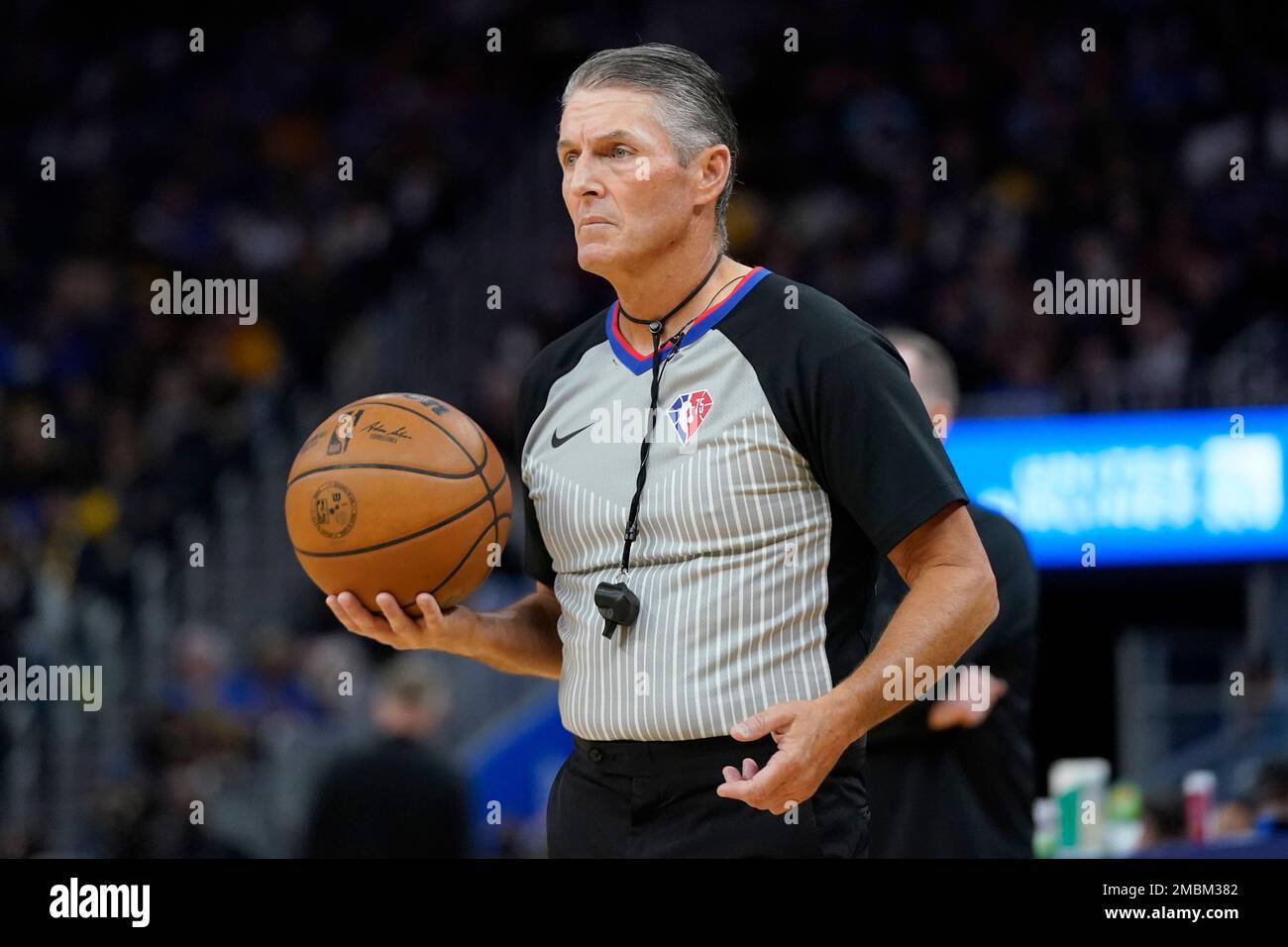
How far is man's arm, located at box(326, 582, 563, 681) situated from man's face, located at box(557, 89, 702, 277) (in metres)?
0.65

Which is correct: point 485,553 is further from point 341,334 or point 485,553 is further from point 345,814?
point 341,334

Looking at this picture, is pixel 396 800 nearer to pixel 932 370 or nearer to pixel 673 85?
pixel 932 370

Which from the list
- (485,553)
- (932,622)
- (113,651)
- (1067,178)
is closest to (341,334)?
(113,651)

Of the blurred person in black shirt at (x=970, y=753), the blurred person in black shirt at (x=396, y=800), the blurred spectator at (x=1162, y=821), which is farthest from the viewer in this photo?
the blurred spectator at (x=1162, y=821)

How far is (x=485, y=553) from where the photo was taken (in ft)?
9.64

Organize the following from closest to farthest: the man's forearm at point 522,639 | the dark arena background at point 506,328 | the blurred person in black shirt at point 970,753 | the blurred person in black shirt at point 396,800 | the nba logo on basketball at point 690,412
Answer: the nba logo on basketball at point 690,412
the man's forearm at point 522,639
the blurred person in black shirt at point 970,753
the blurred person in black shirt at point 396,800
the dark arena background at point 506,328

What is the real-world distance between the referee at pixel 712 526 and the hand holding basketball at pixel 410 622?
0.04 feet

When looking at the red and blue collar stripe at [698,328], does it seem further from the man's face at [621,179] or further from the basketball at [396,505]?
the basketball at [396,505]

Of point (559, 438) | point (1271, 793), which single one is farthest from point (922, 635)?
point (1271, 793)

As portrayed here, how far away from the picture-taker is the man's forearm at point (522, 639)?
288 cm

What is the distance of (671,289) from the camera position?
8.99ft

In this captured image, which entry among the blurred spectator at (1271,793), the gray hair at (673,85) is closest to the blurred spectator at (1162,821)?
the blurred spectator at (1271,793)

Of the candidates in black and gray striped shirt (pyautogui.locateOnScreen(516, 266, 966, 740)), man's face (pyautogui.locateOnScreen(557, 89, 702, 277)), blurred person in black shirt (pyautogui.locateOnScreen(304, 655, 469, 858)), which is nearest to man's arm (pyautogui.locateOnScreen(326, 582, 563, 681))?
black and gray striped shirt (pyautogui.locateOnScreen(516, 266, 966, 740))

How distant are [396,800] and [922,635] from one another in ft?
10.4
